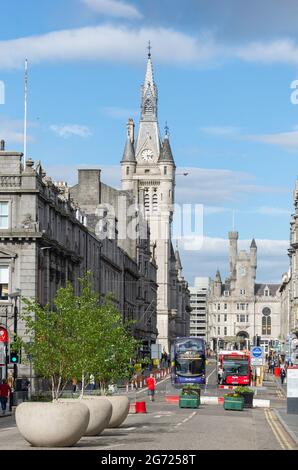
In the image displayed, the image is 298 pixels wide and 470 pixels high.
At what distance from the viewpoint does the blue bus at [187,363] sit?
8662 cm

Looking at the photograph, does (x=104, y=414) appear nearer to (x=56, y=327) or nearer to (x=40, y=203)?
(x=56, y=327)

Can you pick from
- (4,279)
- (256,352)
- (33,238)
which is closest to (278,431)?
(256,352)

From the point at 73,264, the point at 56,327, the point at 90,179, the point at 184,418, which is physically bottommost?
the point at 184,418

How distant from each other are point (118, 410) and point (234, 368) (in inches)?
2255

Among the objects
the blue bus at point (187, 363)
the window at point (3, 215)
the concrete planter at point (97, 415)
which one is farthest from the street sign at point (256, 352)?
the concrete planter at point (97, 415)

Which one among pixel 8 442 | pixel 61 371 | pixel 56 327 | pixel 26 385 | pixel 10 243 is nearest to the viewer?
pixel 8 442

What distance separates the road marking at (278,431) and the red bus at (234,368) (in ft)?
127

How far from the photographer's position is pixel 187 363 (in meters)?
86.8

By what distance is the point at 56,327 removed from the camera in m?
42.3

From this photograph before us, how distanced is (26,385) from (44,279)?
12.3m

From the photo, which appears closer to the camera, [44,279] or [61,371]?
[61,371]

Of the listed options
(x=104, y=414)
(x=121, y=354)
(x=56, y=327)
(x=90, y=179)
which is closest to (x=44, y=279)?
(x=121, y=354)

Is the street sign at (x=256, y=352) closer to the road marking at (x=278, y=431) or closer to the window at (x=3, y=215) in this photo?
the road marking at (x=278, y=431)

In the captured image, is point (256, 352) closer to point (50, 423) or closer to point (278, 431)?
point (278, 431)
